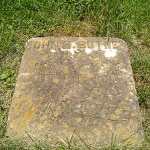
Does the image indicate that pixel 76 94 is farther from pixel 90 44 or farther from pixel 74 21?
pixel 74 21

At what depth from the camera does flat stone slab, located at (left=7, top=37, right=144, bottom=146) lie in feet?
6.23

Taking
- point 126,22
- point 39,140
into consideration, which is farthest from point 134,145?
point 126,22

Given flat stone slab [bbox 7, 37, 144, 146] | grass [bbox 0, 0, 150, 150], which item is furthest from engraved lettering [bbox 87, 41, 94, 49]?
grass [bbox 0, 0, 150, 150]

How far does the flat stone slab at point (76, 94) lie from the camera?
74.7 inches

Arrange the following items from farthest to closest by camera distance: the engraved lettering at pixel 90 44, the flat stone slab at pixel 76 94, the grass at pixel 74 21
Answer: the grass at pixel 74 21, the engraved lettering at pixel 90 44, the flat stone slab at pixel 76 94

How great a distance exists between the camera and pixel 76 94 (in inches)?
82.5

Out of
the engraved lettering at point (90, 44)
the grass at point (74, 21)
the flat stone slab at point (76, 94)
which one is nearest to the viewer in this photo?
the flat stone slab at point (76, 94)

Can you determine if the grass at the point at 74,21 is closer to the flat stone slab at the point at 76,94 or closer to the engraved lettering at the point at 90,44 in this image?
the engraved lettering at the point at 90,44

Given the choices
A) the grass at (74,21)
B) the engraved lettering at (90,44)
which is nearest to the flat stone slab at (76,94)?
the engraved lettering at (90,44)

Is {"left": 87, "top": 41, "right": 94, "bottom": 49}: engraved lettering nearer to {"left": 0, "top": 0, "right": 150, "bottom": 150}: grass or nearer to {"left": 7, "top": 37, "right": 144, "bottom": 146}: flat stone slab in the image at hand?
{"left": 7, "top": 37, "right": 144, "bottom": 146}: flat stone slab

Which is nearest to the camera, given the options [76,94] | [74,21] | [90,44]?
[76,94]

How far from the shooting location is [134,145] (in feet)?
6.04

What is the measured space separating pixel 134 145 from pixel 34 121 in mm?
840

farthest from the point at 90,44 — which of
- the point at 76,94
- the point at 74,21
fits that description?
the point at 74,21
